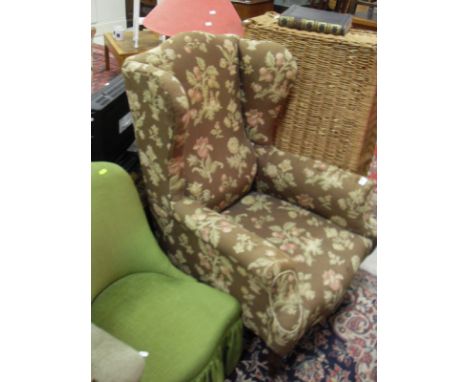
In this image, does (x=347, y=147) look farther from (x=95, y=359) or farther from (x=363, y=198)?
(x=95, y=359)

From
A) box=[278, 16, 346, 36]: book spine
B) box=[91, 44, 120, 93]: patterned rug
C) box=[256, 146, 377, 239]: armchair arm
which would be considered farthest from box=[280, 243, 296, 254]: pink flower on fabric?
box=[91, 44, 120, 93]: patterned rug

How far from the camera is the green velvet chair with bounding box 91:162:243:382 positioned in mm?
1033

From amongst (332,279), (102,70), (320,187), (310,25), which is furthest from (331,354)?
(102,70)

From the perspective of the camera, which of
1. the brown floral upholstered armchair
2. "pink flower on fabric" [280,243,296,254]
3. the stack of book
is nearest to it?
the brown floral upholstered armchair

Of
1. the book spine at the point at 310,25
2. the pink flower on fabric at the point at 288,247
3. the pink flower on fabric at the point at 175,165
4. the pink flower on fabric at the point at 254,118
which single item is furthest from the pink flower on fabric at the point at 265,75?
the pink flower on fabric at the point at 288,247

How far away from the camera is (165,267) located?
128 centimetres

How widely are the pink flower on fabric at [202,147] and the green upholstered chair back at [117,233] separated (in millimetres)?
280

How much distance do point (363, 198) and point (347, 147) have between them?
0.26 metres

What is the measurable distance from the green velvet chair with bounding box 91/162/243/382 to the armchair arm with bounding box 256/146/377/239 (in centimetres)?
57

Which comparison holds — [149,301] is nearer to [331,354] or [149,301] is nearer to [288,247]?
[288,247]

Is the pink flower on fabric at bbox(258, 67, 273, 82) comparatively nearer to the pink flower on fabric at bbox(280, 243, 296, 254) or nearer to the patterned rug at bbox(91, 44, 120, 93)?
the pink flower on fabric at bbox(280, 243, 296, 254)

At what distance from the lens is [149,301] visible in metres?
1.16
